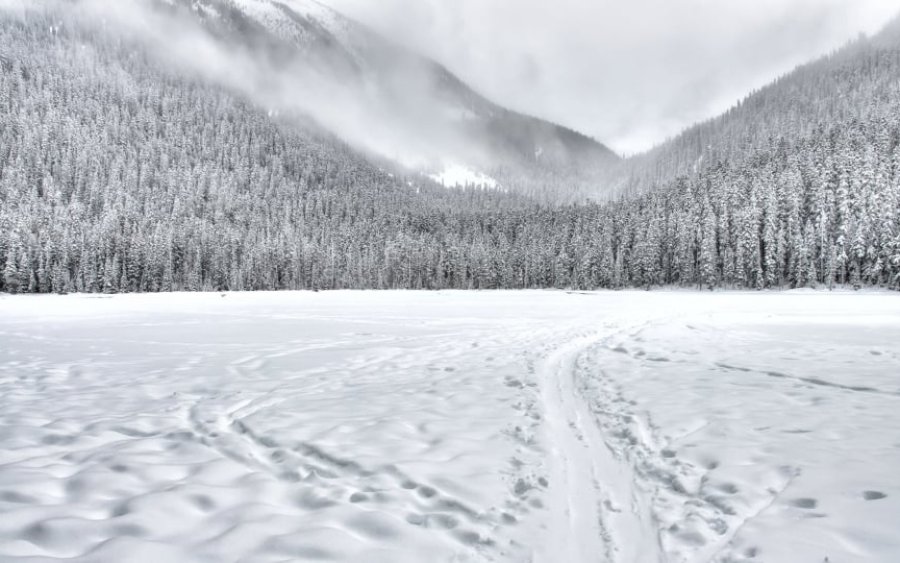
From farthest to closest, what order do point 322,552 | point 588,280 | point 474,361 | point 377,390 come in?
point 588,280 < point 474,361 < point 377,390 < point 322,552

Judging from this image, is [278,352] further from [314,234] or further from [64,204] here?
[64,204]

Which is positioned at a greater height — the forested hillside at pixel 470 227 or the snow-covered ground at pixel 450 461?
the forested hillside at pixel 470 227

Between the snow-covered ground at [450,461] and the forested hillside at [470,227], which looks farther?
the forested hillside at [470,227]

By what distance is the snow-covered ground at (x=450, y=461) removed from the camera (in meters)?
3.74

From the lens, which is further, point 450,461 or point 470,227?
point 470,227

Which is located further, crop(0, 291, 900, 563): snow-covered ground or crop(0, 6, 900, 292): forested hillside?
crop(0, 6, 900, 292): forested hillside

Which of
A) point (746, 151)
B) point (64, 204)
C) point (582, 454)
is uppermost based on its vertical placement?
point (746, 151)

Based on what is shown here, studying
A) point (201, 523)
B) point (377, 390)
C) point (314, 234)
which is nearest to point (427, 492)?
point (201, 523)

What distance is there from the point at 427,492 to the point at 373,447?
1481 millimetres

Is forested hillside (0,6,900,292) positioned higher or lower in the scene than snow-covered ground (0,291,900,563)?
higher

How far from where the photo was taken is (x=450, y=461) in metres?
5.59

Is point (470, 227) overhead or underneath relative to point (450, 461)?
overhead

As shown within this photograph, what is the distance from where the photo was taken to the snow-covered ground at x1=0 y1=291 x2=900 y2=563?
147 inches

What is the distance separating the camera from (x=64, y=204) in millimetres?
154000
